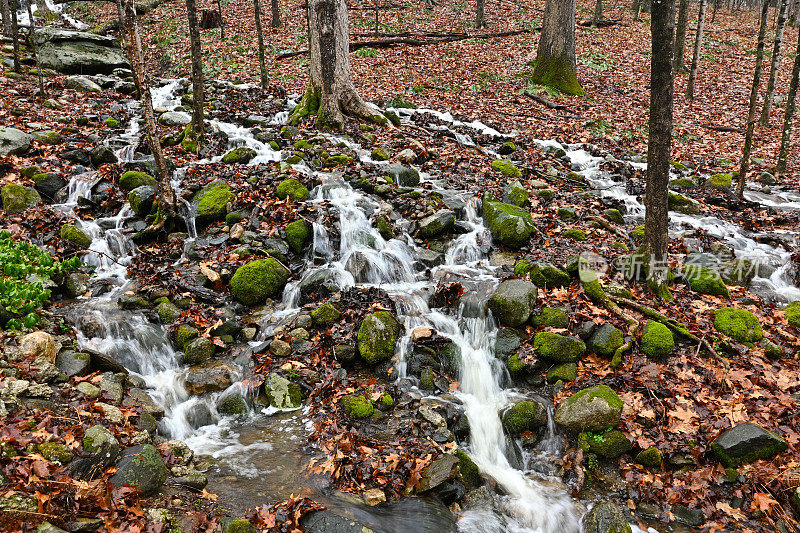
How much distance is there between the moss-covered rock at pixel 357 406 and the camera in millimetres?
5561

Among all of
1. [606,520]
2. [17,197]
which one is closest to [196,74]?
[17,197]

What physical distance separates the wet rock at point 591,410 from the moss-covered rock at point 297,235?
17.3 feet

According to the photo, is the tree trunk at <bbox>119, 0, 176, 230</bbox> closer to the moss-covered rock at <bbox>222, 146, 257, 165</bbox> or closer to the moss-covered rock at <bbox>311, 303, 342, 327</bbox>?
the moss-covered rock at <bbox>222, 146, 257, 165</bbox>

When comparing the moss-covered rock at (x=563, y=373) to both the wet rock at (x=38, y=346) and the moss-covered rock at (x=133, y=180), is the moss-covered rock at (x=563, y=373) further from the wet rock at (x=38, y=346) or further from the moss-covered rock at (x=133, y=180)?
the moss-covered rock at (x=133, y=180)

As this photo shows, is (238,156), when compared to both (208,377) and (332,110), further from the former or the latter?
(208,377)

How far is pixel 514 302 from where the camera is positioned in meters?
6.84

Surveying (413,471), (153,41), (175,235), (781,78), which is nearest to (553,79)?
(781,78)

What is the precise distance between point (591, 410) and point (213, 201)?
25.4ft

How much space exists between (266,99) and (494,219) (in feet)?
35.0

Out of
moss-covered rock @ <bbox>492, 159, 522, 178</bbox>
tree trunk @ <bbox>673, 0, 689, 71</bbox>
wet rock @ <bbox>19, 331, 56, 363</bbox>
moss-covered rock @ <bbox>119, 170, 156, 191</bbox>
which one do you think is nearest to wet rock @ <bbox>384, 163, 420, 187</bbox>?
moss-covered rock @ <bbox>492, 159, 522, 178</bbox>

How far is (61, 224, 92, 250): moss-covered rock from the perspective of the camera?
774 centimetres

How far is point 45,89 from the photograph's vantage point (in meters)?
14.1

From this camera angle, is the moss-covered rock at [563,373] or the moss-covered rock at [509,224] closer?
the moss-covered rock at [563,373]

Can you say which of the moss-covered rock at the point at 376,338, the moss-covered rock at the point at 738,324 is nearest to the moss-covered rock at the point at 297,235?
the moss-covered rock at the point at 376,338
